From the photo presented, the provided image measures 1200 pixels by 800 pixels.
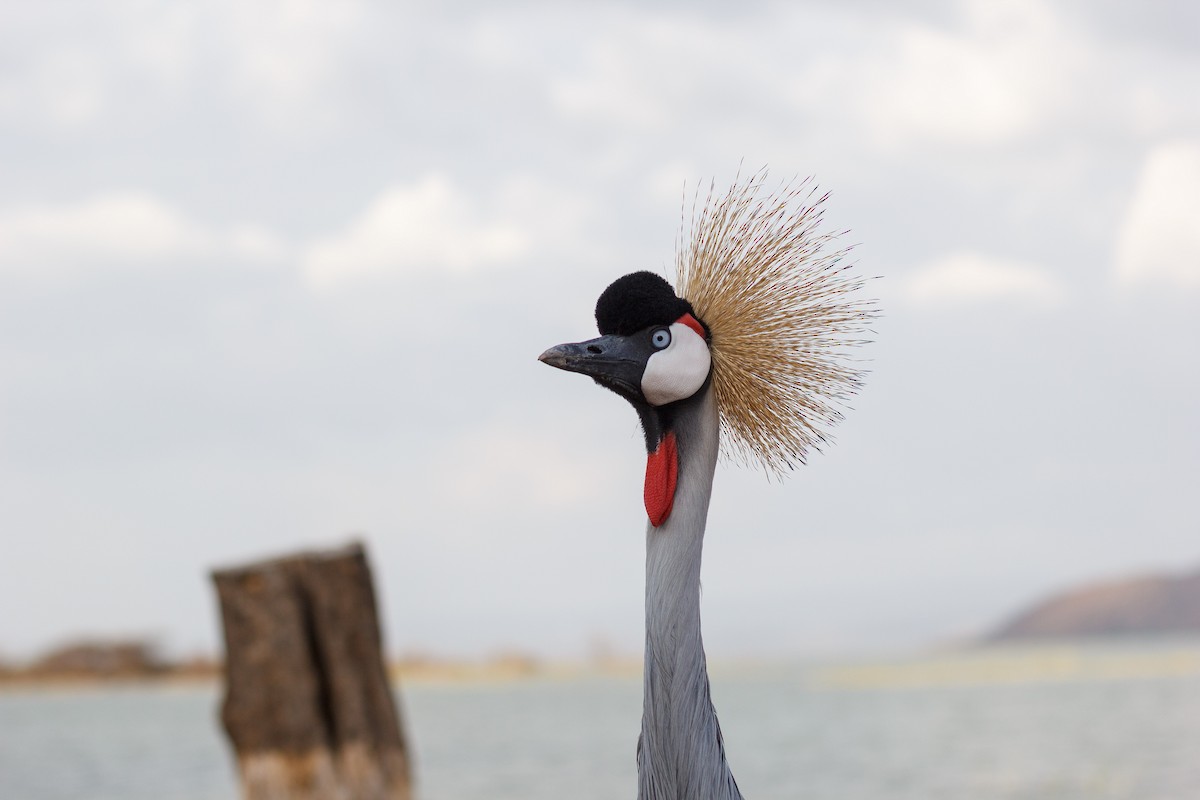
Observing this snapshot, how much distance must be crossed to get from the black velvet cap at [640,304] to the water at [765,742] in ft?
23.0

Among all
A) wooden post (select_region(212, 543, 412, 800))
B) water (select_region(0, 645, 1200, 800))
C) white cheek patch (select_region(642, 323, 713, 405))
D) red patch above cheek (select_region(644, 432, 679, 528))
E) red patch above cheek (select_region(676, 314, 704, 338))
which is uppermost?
red patch above cheek (select_region(676, 314, 704, 338))

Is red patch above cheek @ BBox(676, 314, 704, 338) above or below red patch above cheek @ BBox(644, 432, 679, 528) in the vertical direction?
above

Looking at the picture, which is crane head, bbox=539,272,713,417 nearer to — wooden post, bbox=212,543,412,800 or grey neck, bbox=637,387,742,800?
grey neck, bbox=637,387,742,800

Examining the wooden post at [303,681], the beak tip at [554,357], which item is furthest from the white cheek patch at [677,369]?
the wooden post at [303,681]

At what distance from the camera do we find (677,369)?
9.04 ft

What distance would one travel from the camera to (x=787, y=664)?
55.1 m

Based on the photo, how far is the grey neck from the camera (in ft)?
9.05

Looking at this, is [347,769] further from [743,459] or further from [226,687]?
[743,459]

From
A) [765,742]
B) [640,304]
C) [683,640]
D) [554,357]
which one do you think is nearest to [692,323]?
[640,304]

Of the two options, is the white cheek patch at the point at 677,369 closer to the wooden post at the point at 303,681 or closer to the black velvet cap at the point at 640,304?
the black velvet cap at the point at 640,304

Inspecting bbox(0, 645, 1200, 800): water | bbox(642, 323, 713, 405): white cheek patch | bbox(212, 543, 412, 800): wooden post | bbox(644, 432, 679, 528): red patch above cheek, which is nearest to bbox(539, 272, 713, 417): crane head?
bbox(642, 323, 713, 405): white cheek patch

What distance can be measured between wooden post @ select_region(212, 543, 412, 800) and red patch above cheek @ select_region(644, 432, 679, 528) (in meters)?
3.61

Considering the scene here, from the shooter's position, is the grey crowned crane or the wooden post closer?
the grey crowned crane

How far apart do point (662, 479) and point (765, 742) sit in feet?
56.7
